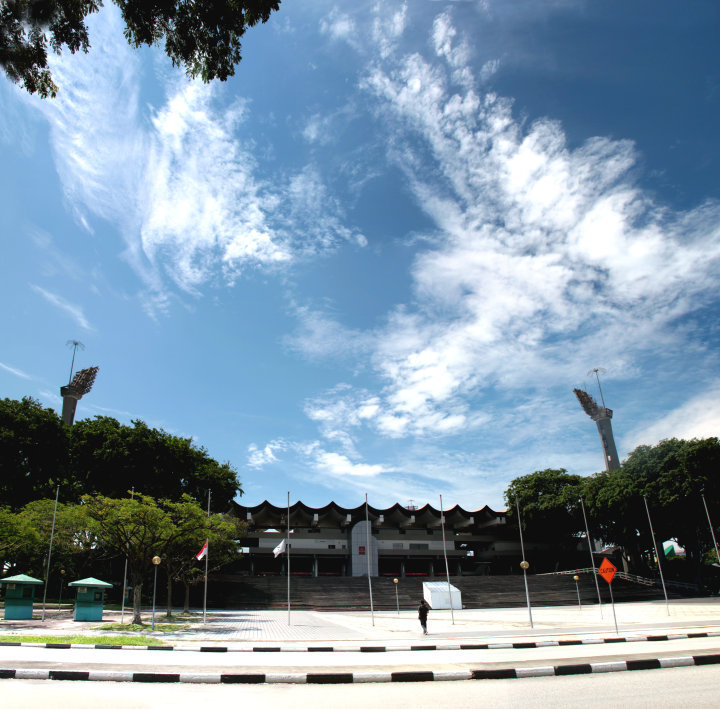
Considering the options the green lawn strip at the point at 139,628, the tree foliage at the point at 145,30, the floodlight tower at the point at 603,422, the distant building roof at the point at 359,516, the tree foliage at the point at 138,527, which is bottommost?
the green lawn strip at the point at 139,628

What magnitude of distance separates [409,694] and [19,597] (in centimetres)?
2471

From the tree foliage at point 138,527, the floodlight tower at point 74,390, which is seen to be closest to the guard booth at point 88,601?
the tree foliage at point 138,527

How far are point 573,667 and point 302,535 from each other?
57.4 metres

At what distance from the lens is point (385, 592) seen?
42.6m

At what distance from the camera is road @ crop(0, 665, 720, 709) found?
6645mm

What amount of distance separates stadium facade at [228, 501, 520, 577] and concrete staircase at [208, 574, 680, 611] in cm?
1529

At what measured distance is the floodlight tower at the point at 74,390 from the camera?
7038 centimetres

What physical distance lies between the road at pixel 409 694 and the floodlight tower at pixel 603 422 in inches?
3390

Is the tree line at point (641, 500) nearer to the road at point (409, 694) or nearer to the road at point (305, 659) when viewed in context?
the road at point (305, 659)

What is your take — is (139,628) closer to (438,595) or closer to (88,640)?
(88,640)

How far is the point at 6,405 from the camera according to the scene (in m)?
40.8

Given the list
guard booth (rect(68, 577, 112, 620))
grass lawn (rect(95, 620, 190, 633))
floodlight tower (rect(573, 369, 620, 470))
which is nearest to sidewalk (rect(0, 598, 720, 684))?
grass lawn (rect(95, 620, 190, 633))

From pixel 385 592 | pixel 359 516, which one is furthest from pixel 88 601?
pixel 359 516

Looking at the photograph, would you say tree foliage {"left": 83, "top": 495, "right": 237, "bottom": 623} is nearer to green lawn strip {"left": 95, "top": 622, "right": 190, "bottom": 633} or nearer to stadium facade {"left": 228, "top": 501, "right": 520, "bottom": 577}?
green lawn strip {"left": 95, "top": 622, "right": 190, "bottom": 633}
